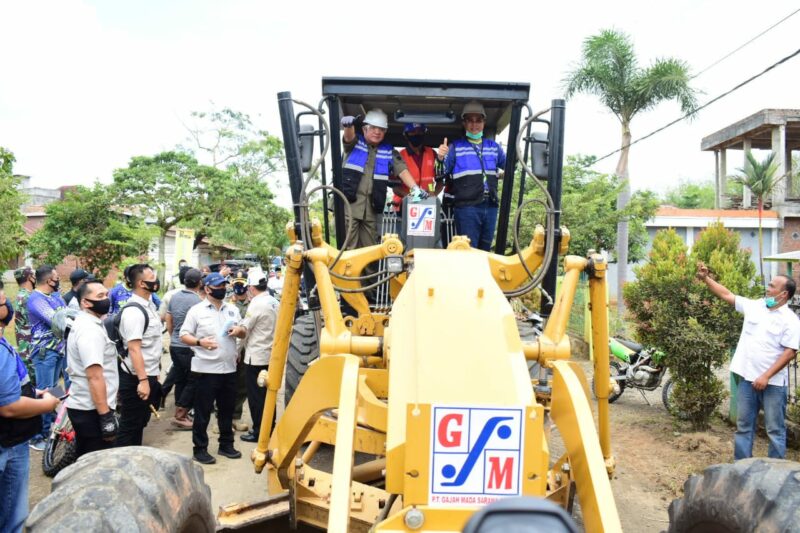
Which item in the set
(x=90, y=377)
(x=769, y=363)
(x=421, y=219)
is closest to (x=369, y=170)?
(x=421, y=219)

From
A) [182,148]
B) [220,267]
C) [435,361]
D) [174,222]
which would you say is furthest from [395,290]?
[182,148]

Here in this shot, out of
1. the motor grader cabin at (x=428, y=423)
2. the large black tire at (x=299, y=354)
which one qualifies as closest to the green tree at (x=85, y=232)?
the large black tire at (x=299, y=354)

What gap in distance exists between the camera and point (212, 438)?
754 cm

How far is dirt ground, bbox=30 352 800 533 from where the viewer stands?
567 centimetres

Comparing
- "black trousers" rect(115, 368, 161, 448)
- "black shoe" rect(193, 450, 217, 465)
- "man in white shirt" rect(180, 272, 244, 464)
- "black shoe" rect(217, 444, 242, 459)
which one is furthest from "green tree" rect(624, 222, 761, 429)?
"black trousers" rect(115, 368, 161, 448)

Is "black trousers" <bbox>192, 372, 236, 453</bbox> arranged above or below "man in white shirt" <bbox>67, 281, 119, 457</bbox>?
below

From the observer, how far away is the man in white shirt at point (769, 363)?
233 inches

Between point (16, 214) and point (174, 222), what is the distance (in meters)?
10.3

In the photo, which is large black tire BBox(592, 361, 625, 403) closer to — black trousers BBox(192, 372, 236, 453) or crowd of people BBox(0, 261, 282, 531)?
crowd of people BBox(0, 261, 282, 531)

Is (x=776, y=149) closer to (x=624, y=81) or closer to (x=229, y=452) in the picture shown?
(x=624, y=81)

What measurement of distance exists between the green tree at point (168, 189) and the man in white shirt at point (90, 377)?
1933 centimetres

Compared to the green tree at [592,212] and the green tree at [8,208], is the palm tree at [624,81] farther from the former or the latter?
the green tree at [8,208]

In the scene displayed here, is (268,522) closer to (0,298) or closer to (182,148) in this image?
(0,298)

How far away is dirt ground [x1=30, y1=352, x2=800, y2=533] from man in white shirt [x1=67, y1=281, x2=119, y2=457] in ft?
3.43
